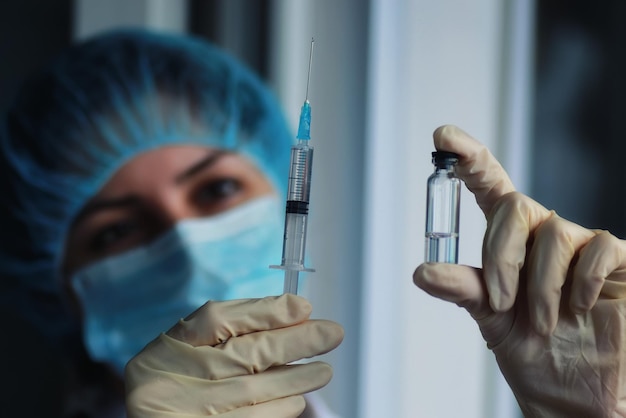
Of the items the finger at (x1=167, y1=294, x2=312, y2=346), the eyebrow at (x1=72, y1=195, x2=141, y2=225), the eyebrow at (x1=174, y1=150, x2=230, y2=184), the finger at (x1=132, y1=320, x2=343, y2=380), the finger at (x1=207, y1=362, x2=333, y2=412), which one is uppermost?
the eyebrow at (x1=174, y1=150, x2=230, y2=184)

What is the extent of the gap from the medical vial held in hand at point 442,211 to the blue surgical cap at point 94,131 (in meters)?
0.97

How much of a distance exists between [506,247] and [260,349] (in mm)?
367

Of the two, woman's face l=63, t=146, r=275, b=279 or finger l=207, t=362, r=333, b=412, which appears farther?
woman's face l=63, t=146, r=275, b=279

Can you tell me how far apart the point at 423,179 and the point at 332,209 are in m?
0.26

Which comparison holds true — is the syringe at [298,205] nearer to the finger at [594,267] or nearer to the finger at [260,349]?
the finger at [260,349]

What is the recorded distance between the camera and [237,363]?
3.03 feet

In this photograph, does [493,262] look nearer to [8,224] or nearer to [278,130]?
[278,130]

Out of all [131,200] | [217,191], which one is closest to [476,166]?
[217,191]

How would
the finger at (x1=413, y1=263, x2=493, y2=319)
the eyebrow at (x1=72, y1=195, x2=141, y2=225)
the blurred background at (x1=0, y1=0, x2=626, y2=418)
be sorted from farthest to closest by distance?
the eyebrow at (x1=72, y1=195, x2=141, y2=225)
the blurred background at (x1=0, y1=0, x2=626, y2=418)
the finger at (x1=413, y1=263, x2=493, y2=319)

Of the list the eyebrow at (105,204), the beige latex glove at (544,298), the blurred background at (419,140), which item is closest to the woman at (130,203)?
the eyebrow at (105,204)

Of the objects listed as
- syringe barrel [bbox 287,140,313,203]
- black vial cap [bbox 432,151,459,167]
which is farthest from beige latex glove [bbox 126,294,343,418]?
black vial cap [bbox 432,151,459,167]

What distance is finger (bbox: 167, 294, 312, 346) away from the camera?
92 centimetres

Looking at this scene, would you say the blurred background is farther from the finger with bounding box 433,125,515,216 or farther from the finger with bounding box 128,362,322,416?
the finger with bounding box 128,362,322,416

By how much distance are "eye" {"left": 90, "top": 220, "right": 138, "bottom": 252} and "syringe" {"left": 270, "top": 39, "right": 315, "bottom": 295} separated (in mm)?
949
